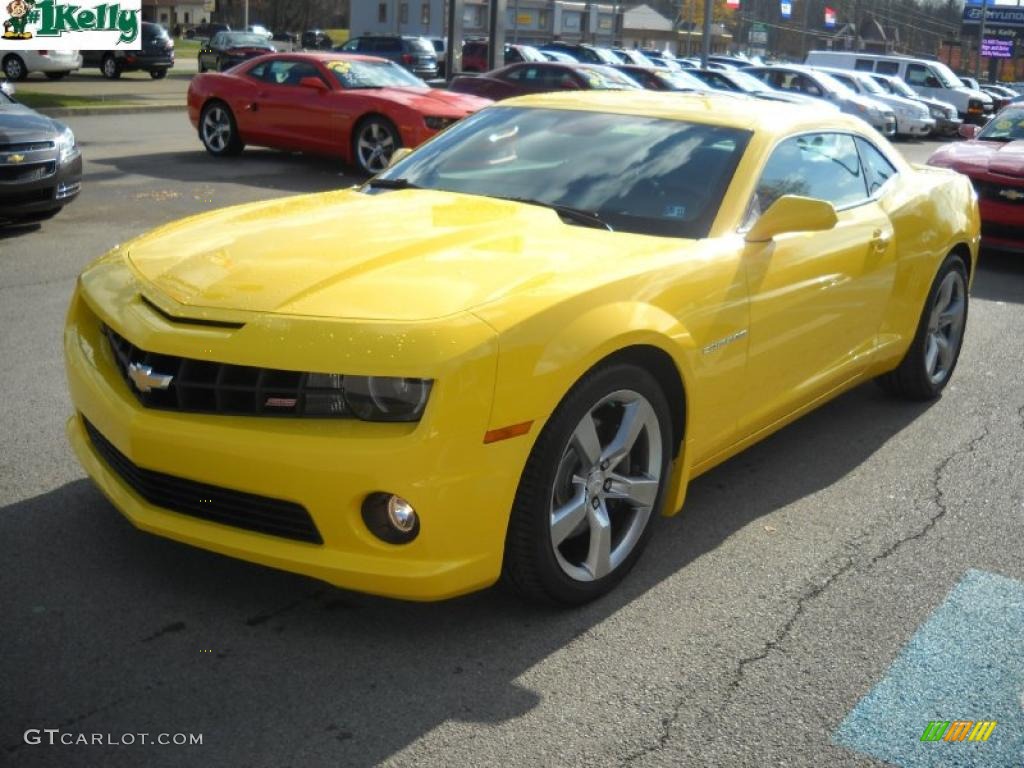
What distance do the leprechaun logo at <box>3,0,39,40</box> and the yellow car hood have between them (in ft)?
88.6

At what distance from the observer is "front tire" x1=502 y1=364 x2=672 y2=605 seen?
10.9 ft

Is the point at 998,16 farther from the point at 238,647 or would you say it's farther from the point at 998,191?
the point at 238,647

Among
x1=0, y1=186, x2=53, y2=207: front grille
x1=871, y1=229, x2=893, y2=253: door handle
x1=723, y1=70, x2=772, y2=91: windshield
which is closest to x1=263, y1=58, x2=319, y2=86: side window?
x1=0, y1=186, x2=53, y2=207: front grille

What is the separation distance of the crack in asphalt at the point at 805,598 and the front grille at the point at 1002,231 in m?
5.57

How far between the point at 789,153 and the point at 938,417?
183cm

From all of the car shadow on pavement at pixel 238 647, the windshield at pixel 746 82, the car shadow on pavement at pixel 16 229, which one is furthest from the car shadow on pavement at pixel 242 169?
the windshield at pixel 746 82

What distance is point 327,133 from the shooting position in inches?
580

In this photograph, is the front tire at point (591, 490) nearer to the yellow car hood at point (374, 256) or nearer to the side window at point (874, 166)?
the yellow car hood at point (374, 256)

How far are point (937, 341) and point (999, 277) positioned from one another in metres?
4.81

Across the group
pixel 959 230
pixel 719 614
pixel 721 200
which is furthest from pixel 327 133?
pixel 719 614

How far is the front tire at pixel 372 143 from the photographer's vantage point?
14328mm

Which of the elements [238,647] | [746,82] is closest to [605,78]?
[746,82]

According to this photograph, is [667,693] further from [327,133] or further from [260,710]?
[327,133]

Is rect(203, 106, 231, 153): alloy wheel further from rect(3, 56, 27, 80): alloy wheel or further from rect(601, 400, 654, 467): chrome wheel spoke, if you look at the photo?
rect(3, 56, 27, 80): alloy wheel
